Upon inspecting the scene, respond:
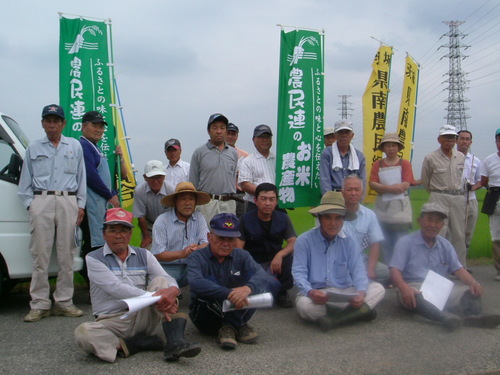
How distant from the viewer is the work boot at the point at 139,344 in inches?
141

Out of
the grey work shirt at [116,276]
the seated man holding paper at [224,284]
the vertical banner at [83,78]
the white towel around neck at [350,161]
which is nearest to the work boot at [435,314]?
the seated man holding paper at [224,284]

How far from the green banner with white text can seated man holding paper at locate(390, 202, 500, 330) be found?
139 inches

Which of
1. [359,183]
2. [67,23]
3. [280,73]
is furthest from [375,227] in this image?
[67,23]

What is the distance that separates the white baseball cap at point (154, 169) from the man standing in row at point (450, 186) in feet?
10.8

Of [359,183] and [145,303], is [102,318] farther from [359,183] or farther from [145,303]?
[359,183]

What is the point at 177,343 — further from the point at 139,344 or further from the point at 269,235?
the point at 269,235

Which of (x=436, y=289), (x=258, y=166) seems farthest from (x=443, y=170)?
(x=258, y=166)

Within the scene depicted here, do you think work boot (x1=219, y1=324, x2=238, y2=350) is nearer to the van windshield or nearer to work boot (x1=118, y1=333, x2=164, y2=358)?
work boot (x1=118, y1=333, x2=164, y2=358)

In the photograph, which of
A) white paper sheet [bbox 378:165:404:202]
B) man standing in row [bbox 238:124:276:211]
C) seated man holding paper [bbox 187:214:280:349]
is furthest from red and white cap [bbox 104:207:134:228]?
white paper sheet [bbox 378:165:404:202]

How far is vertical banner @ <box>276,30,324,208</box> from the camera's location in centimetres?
598

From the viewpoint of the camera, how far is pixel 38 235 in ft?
15.0

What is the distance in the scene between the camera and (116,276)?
12.1 feet

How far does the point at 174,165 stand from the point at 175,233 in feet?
5.93

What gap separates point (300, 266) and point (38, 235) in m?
2.46
